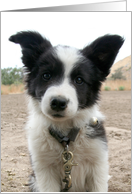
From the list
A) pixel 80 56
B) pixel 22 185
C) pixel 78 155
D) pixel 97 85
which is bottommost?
pixel 22 185

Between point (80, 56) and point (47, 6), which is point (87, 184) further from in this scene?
point (47, 6)

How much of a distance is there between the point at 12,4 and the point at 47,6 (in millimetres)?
367

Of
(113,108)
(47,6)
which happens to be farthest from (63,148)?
(113,108)

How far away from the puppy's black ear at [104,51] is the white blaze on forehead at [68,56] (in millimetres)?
233

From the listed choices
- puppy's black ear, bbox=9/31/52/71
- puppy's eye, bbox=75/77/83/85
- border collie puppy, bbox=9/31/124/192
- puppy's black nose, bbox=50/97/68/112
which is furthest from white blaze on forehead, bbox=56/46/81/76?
puppy's black nose, bbox=50/97/68/112

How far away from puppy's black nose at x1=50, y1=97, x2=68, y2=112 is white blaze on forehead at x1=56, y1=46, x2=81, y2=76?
18.5 inches

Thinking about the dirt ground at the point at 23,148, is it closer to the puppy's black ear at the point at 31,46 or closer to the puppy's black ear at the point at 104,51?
the puppy's black ear at the point at 104,51

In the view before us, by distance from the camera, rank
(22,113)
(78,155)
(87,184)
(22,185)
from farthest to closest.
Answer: (22,113), (22,185), (87,184), (78,155)

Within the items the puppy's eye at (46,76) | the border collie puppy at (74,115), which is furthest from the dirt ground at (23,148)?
the puppy's eye at (46,76)

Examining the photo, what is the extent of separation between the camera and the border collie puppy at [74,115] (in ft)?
8.09

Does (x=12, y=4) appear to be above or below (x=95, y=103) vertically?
above

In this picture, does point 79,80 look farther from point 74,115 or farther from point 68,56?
point 74,115

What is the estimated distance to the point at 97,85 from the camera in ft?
9.07

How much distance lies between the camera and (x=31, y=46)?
2740 mm
